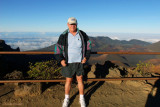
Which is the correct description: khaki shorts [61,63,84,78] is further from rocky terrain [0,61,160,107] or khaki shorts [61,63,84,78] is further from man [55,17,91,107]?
rocky terrain [0,61,160,107]

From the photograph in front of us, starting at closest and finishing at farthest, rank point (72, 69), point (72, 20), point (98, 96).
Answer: point (72, 20), point (72, 69), point (98, 96)

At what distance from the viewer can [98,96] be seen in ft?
11.4

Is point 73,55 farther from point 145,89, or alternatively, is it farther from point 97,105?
point 145,89

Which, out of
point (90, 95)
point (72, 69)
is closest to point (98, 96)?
point (90, 95)

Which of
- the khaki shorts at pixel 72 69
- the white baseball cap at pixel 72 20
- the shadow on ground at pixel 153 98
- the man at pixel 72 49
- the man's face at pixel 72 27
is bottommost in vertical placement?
the shadow on ground at pixel 153 98

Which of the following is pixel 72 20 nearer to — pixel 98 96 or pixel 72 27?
pixel 72 27

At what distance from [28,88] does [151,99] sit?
330 cm

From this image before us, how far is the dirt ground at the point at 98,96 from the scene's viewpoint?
3.12 metres

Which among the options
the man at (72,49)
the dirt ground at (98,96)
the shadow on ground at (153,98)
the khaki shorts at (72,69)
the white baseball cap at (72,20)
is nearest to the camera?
the white baseball cap at (72,20)

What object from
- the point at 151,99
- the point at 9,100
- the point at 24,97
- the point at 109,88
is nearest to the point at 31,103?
the point at 24,97

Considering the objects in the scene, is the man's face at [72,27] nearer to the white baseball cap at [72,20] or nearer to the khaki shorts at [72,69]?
the white baseball cap at [72,20]

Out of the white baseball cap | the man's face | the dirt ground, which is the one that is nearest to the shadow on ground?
the dirt ground

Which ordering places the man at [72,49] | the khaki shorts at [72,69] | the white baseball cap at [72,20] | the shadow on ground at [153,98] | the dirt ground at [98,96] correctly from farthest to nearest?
the shadow on ground at [153,98] < the dirt ground at [98,96] < the khaki shorts at [72,69] < the man at [72,49] < the white baseball cap at [72,20]

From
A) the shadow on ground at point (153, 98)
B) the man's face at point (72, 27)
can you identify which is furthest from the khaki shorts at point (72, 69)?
the shadow on ground at point (153, 98)
